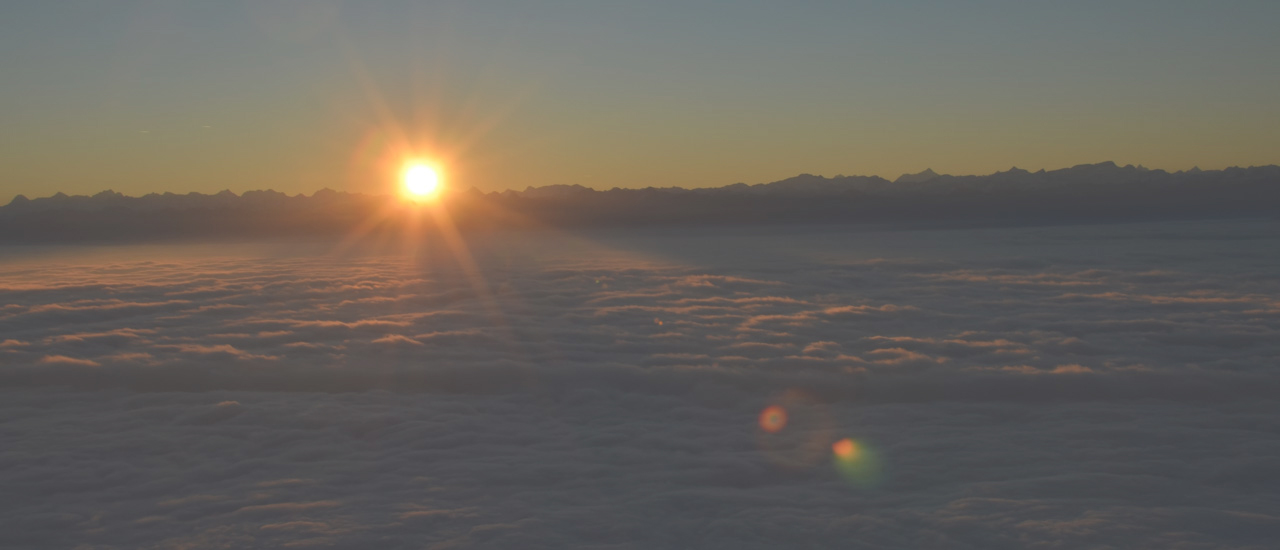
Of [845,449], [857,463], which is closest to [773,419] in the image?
[845,449]

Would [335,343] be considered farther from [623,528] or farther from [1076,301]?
[1076,301]

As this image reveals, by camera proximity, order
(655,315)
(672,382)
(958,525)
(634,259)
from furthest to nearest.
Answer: (634,259) < (655,315) < (672,382) < (958,525)

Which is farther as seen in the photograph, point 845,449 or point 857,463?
point 845,449

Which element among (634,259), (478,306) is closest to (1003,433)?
(478,306)

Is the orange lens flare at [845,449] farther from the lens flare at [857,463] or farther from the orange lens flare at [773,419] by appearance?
the orange lens flare at [773,419]

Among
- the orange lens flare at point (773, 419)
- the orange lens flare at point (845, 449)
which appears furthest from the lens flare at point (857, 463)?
the orange lens flare at point (773, 419)

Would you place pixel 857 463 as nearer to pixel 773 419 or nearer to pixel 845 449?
pixel 845 449

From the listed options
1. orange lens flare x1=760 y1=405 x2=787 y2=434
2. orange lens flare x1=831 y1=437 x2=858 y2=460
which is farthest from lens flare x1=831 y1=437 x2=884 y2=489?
orange lens flare x1=760 y1=405 x2=787 y2=434

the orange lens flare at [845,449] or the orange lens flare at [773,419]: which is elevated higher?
the orange lens flare at [773,419]
